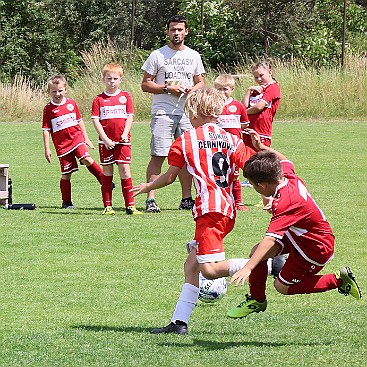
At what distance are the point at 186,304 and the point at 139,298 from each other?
1.10m

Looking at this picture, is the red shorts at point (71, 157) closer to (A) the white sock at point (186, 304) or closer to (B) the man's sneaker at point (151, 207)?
(B) the man's sneaker at point (151, 207)

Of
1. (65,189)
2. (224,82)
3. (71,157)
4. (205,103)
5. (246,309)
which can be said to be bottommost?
(65,189)

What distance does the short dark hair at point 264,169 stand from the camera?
5434 millimetres

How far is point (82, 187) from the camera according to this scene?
44.7 ft

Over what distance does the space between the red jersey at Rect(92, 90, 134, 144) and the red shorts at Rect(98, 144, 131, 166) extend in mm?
86

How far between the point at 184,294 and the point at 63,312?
40.3 inches

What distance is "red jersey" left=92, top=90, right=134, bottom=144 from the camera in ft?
36.0

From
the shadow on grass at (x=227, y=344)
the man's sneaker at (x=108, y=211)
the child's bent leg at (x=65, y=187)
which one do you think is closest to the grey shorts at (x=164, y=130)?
the man's sneaker at (x=108, y=211)

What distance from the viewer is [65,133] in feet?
37.8

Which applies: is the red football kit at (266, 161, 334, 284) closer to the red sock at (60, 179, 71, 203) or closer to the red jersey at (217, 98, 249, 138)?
the red jersey at (217, 98, 249, 138)

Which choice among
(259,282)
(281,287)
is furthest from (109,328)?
(281,287)

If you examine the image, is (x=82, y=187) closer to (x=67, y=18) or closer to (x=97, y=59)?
(x=97, y=59)

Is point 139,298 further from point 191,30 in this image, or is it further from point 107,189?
point 191,30

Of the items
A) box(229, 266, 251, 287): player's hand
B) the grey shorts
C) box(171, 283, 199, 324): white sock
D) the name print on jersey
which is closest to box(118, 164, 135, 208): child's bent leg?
the grey shorts
